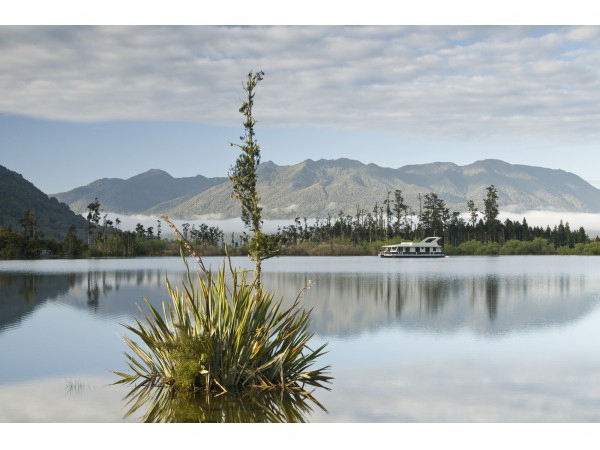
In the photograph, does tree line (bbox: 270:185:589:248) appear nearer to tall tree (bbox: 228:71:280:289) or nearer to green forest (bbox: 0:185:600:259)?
green forest (bbox: 0:185:600:259)

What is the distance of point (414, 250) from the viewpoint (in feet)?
289

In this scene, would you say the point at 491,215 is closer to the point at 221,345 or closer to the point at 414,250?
the point at 414,250

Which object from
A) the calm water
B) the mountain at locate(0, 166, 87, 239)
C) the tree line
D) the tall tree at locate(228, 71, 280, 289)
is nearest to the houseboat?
the tree line

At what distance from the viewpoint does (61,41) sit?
42312mm

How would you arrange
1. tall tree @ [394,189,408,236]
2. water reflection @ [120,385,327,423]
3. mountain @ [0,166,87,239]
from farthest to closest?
tall tree @ [394,189,408,236]
mountain @ [0,166,87,239]
water reflection @ [120,385,327,423]

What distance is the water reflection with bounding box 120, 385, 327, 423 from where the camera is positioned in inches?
320

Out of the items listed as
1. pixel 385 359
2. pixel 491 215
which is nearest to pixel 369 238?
pixel 491 215

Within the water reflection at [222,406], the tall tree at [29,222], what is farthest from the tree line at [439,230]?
the water reflection at [222,406]

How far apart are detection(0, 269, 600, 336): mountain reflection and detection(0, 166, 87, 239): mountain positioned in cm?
6551

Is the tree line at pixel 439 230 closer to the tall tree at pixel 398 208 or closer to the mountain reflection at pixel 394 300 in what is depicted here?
the tall tree at pixel 398 208

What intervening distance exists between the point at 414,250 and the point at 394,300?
6391cm

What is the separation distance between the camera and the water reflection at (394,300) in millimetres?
18656

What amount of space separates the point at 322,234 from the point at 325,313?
277 feet

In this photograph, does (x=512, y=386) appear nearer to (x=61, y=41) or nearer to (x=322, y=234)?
(x=61, y=41)
